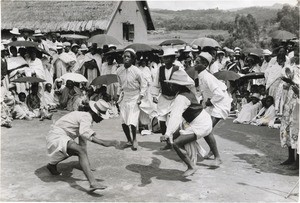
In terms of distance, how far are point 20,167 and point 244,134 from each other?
5015 mm

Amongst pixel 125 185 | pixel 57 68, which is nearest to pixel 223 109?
pixel 125 185

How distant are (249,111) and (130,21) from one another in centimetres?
1426

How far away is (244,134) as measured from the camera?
8.90 meters

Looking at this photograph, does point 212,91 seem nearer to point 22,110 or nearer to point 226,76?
point 226,76

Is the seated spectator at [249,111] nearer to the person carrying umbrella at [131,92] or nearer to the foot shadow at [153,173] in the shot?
the person carrying umbrella at [131,92]

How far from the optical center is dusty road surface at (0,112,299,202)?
4879 mm

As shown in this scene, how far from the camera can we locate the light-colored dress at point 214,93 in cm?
644

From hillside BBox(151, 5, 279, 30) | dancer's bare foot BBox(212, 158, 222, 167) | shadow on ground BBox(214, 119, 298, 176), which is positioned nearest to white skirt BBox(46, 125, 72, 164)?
dancer's bare foot BBox(212, 158, 222, 167)

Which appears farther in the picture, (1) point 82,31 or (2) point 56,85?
(1) point 82,31

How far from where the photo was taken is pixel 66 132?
5289 mm

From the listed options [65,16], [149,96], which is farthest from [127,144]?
[65,16]

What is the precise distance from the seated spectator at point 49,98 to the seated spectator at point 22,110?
1.08 m

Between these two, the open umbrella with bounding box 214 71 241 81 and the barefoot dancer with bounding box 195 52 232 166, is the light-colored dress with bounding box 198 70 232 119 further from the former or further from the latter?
the open umbrella with bounding box 214 71 241 81

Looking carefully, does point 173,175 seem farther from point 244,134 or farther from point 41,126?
point 41,126
